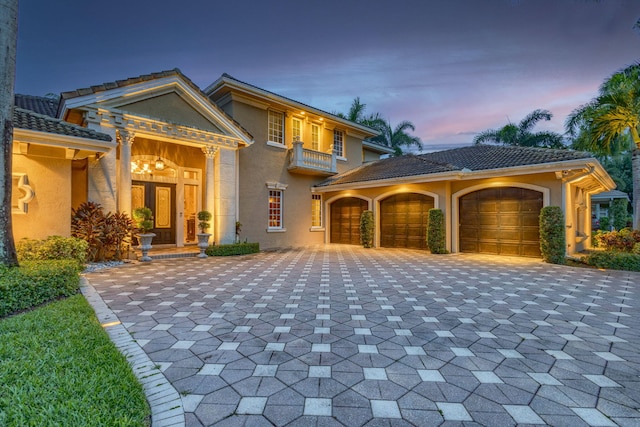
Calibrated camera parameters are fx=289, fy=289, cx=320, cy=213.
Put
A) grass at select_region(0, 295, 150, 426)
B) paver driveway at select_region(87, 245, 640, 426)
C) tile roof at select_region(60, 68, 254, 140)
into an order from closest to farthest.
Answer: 1. grass at select_region(0, 295, 150, 426)
2. paver driveway at select_region(87, 245, 640, 426)
3. tile roof at select_region(60, 68, 254, 140)

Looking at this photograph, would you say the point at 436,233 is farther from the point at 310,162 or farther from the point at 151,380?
the point at 151,380

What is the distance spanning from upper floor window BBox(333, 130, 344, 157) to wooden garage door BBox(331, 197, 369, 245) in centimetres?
303

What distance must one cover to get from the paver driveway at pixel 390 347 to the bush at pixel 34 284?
65 cm

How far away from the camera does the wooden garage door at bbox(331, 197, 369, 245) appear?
574 inches

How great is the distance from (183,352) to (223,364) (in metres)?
0.55

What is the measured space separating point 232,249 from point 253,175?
144 inches

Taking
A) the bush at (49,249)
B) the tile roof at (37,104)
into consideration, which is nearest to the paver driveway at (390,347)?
the bush at (49,249)

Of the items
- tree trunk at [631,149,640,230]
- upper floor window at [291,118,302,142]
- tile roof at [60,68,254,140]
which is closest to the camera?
tile roof at [60,68,254,140]

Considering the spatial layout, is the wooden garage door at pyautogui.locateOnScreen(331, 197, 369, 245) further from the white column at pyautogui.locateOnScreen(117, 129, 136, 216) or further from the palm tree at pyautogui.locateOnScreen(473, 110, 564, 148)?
Result: the palm tree at pyautogui.locateOnScreen(473, 110, 564, 148)

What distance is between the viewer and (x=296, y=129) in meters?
14.4

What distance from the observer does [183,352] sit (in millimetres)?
2969

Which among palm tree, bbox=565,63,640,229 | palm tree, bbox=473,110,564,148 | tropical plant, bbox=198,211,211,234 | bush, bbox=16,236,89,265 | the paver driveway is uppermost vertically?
palm tree, bbox=473,110,564,148

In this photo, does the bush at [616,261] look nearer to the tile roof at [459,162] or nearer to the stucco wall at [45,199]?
the tile roof at [459,162]

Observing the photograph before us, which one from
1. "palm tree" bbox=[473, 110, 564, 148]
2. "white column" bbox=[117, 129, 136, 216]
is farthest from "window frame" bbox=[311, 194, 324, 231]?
"palm tree" bbox=[473, 110, 564, 148]
